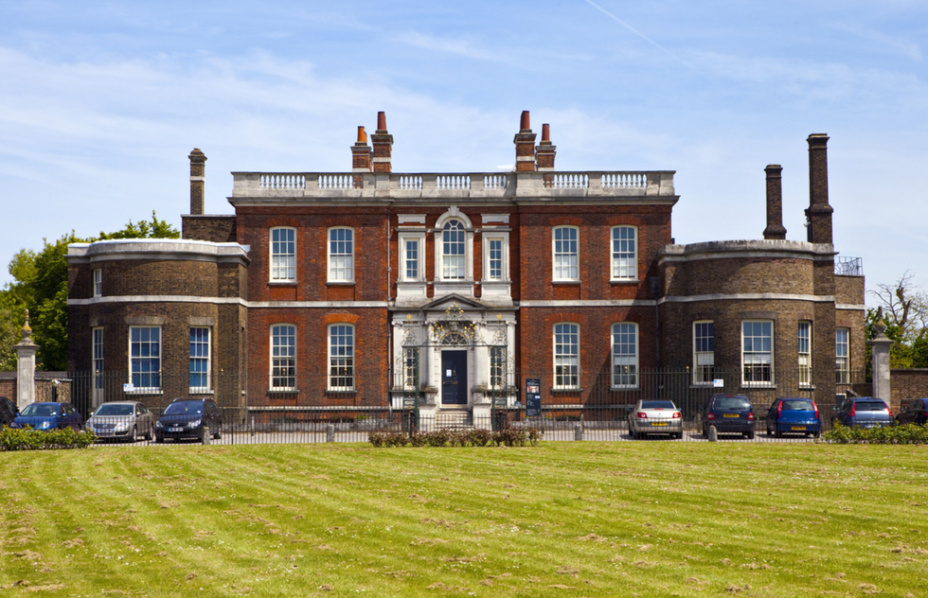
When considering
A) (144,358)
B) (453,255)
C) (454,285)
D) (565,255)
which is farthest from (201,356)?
(565,255)

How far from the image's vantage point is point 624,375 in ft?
131

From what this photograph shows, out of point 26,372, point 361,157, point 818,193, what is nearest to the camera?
point 26,372

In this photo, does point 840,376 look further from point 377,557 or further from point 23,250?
point 23,250

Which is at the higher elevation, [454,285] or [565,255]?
[565,255]

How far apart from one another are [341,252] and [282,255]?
7.95 feet

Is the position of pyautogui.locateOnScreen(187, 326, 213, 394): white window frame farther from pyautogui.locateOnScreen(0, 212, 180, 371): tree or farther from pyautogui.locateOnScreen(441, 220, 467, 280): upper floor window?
pyautogui.locateOnScreen(0, 212, 180, 371): tree

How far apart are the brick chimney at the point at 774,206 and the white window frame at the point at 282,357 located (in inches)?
855

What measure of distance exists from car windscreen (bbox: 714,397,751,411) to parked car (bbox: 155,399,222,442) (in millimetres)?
16491

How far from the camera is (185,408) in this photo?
3200 centimetres

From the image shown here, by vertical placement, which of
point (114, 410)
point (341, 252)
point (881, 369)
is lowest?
point (114, 410)

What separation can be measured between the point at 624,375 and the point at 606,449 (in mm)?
14723

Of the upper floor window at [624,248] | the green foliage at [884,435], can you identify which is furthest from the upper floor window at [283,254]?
the green foliage at [884,435]

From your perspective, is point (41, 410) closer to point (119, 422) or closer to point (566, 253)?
point (119, 422)

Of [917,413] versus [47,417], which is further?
[917,413]
